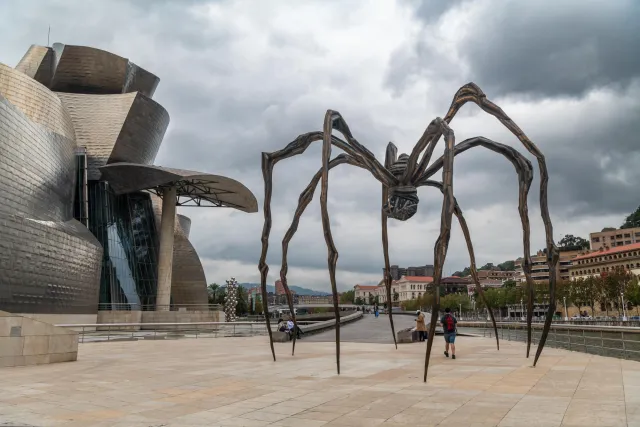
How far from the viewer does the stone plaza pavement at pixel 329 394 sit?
17.3 ft

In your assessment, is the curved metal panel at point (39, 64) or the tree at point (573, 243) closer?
the curved metal panel at point (39, 64)

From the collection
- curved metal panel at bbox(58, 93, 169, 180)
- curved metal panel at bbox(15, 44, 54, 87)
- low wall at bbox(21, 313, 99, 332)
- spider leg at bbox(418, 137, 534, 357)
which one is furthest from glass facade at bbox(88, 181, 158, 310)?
spider leg at bbox(418, 137, 534, 357)

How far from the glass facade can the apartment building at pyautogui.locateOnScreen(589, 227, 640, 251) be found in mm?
105942

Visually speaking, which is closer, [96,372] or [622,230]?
[96,372]

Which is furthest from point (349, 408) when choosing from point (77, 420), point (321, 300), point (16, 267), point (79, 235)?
point (321, 300)

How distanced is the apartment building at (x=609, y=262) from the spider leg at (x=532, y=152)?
3209 inches

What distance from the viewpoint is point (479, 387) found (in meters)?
7.19

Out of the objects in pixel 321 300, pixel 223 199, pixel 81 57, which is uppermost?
pixel 81 57

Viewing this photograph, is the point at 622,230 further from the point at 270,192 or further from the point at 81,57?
the point at 270,192

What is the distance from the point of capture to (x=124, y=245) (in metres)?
42.6

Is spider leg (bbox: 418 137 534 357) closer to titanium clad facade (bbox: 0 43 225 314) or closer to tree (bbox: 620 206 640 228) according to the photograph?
titanium clad facade (bbox: 0 43 225 314)

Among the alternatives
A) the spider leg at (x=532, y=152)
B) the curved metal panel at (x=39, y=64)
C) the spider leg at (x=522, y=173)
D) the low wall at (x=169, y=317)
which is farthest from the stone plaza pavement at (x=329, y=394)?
the curved metal panel at (x=39, y=64)

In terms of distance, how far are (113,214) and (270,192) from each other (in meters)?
37.0

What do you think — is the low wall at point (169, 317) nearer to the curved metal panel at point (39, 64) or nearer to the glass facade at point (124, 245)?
the glass facade at point (124, 245)
